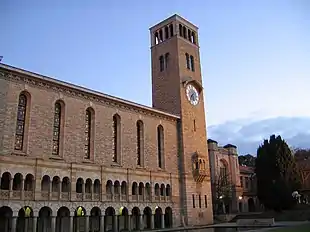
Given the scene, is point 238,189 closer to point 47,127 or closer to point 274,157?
point 274,157

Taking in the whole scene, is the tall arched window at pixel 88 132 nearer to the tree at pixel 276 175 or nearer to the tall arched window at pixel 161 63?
the tall arched window at pixel 161 63

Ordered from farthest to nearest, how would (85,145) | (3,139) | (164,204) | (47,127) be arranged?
(164,204)
(85,145)
(47,127)
(3,139)

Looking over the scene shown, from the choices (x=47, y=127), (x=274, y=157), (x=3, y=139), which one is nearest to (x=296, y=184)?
(x=274, y=157)

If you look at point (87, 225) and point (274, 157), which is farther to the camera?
point (274, 157)

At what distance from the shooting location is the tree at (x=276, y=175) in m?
46.9

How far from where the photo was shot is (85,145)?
105ft

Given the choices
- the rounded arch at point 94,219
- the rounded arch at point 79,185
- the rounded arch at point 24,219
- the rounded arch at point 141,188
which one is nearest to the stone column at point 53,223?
the rounded arch at point 24,219

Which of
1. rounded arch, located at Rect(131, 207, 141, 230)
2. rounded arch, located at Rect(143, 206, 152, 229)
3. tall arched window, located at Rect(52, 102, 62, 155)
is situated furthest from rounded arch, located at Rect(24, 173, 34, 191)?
rounded arch, located at Rect(143, 206, 152, 229)

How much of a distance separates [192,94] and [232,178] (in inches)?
931

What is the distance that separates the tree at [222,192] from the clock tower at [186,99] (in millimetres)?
9809

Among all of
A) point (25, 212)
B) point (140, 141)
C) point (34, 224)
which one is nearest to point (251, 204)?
point (140, 141)

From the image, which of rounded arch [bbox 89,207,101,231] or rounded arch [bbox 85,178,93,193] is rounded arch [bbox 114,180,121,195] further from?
rounded arch [bbox 85,178,93,193]

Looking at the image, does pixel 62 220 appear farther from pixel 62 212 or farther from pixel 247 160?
pixel 247 160

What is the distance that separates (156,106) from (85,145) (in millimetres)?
16715
